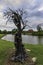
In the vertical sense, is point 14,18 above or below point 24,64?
above

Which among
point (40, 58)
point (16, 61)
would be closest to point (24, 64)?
point (16, 61)

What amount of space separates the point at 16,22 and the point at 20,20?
38cm

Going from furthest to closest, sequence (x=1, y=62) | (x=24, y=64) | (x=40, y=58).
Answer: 1. (x=40, y=58)
2. (x=1, y=62)
3. (x=24, y=64)

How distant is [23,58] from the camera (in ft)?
47.4

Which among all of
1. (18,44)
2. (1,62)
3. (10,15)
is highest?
(10,15)

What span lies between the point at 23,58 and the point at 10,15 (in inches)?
150

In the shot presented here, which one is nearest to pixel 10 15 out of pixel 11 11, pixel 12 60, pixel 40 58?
pixel 11 11

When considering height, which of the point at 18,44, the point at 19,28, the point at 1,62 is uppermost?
the point at 19,28

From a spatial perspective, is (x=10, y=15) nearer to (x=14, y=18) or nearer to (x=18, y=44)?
(x=14, y=18)

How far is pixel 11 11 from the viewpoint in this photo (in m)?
13.9

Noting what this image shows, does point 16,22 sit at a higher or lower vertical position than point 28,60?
higher

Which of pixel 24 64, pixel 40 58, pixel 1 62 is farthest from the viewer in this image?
pixel 40 58

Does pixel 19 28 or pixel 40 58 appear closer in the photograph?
pixel 19 28

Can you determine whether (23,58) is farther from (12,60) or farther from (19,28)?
(19,28)
